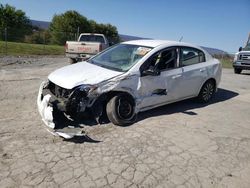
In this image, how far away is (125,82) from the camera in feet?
17.4

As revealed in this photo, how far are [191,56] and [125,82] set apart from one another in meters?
2.38

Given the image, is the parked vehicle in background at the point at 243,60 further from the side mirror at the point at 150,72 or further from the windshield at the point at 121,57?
the side mirror at the point at 150,72

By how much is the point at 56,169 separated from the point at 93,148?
0.80 metres

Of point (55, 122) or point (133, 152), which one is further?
point (55, 122)

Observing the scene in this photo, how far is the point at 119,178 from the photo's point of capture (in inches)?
139

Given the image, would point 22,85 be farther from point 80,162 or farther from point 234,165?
point 234,165

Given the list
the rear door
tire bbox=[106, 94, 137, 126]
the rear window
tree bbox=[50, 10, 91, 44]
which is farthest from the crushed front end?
tree bbox=[50, 10, 91, 44]

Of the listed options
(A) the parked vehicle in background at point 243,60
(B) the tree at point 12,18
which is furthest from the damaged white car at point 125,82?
(B) the tree at point 12,18

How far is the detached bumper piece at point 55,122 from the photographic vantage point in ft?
15.0

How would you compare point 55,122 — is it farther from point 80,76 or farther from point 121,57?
point 121,57

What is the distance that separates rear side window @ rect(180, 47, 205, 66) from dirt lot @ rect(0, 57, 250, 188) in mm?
1263

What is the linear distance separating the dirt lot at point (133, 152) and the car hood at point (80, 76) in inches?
33.6

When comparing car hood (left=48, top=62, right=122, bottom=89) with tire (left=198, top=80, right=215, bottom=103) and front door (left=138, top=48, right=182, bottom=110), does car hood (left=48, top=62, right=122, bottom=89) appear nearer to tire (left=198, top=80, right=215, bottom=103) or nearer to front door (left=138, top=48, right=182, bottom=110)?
front door (left=138, top=48, right=182, bottom=110)

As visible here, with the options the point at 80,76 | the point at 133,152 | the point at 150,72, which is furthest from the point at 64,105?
the point at 150,72
